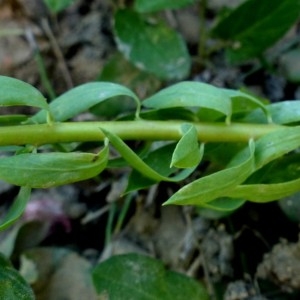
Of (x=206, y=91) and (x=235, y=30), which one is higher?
(x=206, y=91)

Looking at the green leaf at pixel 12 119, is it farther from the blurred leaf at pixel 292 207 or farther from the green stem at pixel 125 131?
the blurred leaf at pixel 292 207

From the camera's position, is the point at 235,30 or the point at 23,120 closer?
the point at 23,120

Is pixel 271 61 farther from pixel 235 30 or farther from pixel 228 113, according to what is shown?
pixel 228 113

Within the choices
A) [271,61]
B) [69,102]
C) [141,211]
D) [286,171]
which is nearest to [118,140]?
[69,102]

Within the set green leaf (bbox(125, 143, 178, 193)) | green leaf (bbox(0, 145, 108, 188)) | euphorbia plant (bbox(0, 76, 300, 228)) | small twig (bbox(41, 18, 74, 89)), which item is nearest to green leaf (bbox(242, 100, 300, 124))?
euphorbia plant (bbox(0, 76, 300, 228))

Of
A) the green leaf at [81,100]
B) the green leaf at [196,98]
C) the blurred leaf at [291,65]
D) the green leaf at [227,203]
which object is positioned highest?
the green leaf at [81,100]

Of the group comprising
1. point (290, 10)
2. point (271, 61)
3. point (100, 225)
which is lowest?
point (100, 225)

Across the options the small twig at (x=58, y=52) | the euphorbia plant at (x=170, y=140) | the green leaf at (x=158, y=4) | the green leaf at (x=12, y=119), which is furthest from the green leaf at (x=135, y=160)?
the small twig at (x=58, y=52)
